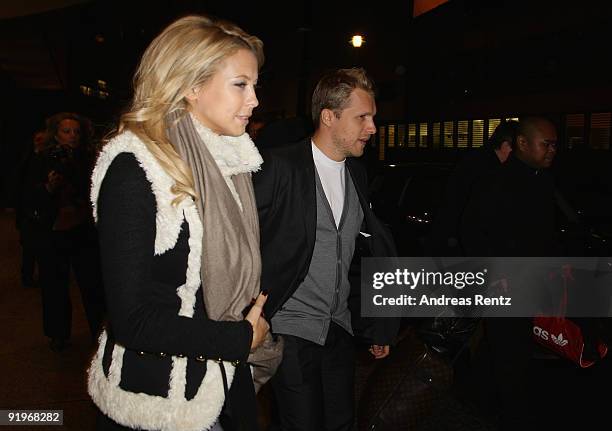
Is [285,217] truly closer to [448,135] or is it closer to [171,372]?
[171,372]

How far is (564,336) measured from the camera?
4316mm

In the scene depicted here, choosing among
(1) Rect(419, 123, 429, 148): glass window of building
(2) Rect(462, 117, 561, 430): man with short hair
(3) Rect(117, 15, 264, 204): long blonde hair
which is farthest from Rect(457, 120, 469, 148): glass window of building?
(3) Rect(117, 15, 264, 204): long blonde hair

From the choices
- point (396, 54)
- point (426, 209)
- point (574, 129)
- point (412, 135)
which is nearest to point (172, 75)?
point (426, 209)

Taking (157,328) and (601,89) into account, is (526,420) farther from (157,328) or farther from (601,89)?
(601,89)

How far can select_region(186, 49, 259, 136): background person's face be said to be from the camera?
5.92 ft

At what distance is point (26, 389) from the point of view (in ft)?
15.5

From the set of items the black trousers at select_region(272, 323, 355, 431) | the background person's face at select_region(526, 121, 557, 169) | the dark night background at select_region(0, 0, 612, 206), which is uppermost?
the dark night background at select_region(0, 0, 612, 206)

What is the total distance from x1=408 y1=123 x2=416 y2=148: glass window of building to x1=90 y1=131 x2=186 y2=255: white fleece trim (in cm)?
2162

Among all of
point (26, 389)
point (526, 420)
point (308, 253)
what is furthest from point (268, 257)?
point (26, 389)

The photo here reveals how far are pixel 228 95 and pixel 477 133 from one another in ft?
62.3

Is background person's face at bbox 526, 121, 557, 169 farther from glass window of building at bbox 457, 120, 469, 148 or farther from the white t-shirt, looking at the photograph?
glass window of building at bbox 457, 120, 469, 148

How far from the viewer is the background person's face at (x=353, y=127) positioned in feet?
10.4

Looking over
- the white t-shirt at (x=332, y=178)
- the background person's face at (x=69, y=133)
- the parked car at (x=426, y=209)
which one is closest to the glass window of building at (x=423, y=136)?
the parked car at (x=426, y=209)

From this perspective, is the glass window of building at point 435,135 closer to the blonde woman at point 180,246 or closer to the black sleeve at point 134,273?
the blonde woman at point 180,246
